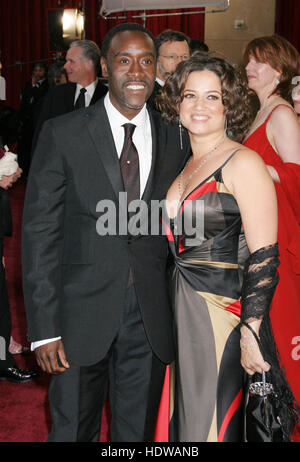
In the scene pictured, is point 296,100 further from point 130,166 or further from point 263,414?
point 263,414

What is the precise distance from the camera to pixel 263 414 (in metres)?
→ 1.71

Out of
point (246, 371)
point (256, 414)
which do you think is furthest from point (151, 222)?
point (256, 414)

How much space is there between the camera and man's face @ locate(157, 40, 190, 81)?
353cm

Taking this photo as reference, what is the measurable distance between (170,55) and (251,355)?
7.73ft

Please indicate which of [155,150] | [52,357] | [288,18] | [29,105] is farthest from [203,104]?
[288,18]

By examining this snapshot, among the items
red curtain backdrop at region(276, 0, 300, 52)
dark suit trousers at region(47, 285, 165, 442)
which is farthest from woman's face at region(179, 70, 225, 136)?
red curtain backdrop at region(276, 0, 300, 52)

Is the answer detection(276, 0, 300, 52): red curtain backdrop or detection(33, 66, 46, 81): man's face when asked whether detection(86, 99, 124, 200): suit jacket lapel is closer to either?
detection(33, 66, 46, 81): man's face

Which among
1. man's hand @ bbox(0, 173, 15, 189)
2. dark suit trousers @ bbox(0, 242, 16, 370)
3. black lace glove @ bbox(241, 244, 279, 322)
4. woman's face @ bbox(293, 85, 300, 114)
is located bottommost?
dark suit trousers @ bbox(0, 242, 16, 370)

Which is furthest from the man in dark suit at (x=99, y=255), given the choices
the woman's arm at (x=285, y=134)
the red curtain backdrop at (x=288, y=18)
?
the red curtain backdrop at (x=288, y=18)

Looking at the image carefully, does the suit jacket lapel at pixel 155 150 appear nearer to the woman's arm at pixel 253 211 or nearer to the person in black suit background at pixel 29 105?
the woman's arm at pixel 253 211

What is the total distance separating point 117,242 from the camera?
1.71m

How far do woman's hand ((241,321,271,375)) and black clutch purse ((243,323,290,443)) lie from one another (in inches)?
0.6

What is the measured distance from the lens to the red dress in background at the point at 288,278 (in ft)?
7.91

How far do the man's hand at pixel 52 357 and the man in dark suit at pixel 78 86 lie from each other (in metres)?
3.20
